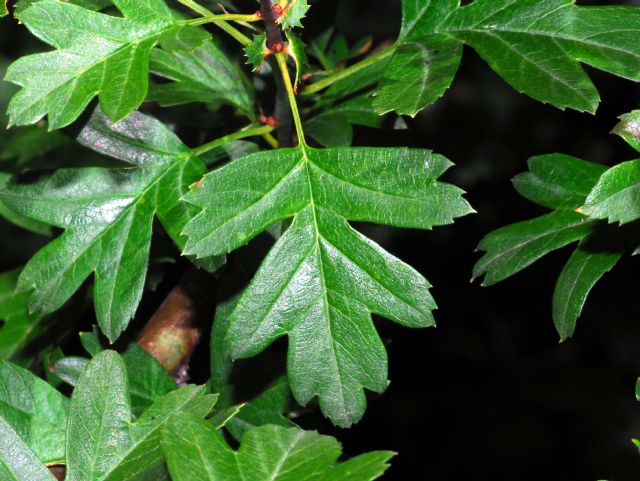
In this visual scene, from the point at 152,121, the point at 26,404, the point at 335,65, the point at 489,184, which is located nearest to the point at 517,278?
the point at 489,184

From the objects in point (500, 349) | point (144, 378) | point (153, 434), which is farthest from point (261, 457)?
point (500, 349)

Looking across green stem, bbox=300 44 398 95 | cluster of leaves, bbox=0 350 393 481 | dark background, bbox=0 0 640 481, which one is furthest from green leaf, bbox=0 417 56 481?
dark background, bbox=0 0 640 481

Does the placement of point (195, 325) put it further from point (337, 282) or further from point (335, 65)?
point (335, 65)

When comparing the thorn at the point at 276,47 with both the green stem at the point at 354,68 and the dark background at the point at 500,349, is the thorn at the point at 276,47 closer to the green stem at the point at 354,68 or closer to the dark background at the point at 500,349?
the green stem at the point at 354,68

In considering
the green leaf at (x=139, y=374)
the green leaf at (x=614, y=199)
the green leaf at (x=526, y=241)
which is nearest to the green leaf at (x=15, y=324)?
the green leaf at (x=139, y=374)

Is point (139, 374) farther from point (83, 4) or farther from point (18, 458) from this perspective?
point (83, 4)
